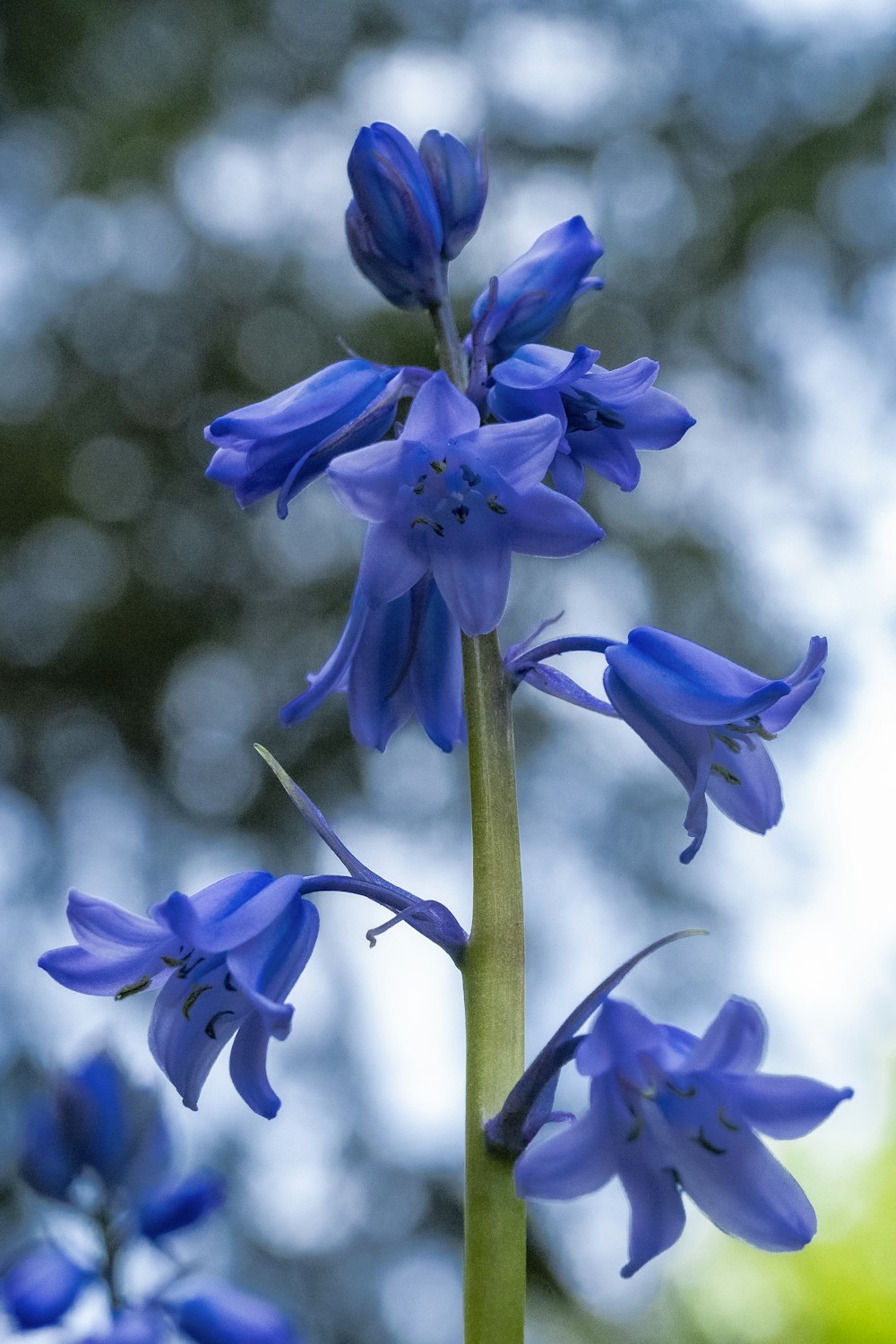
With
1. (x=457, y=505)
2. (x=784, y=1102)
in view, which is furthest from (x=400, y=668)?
(x=784, y=1102)

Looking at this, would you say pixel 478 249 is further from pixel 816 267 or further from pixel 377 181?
pixel 377 181

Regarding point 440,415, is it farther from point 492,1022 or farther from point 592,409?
point 492,1022

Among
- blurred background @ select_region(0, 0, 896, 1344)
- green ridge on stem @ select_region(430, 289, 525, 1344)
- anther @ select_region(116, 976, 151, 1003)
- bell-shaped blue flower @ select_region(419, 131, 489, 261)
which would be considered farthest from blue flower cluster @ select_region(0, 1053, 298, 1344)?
blurred background @ select_region(0, 0, 896, 1344)

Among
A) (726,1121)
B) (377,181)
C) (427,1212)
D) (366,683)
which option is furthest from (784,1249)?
(427,1212)

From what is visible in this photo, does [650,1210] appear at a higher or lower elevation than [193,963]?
higher

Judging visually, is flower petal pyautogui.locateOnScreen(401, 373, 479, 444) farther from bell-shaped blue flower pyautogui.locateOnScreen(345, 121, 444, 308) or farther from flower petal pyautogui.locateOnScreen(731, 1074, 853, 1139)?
flower petal pyautogui.locateOnScreen(731, 1074, 853, 1139)
